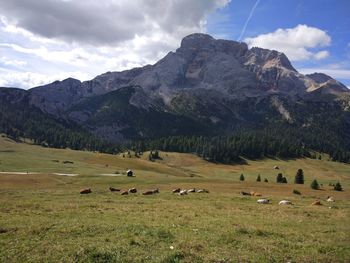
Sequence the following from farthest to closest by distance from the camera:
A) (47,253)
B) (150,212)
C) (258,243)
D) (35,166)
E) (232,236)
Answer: (35,166), (150,212), (232,236), (258,243), (47,253)

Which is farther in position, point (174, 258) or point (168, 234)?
point (168, 234)

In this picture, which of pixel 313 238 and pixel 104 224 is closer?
pixel 313 238

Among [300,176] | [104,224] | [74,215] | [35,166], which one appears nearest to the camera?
[104,224]

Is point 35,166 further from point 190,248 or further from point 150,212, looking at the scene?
point 190,248

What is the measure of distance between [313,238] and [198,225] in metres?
8.38

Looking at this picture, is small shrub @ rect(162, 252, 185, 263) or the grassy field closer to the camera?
small shrub @ rect(162, 252, 185, 263)

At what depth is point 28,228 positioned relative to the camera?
83.4ft

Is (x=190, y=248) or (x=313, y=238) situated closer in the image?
(x=190, y=248)

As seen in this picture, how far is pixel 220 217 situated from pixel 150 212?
7.11m

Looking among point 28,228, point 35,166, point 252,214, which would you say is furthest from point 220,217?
point 35,166

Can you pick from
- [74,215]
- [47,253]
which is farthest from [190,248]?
[74,215]

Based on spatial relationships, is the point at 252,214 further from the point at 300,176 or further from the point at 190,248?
the point at 300,176

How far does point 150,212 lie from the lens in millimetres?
36844

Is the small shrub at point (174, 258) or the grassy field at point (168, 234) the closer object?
the small shrub at point (174, 258)
